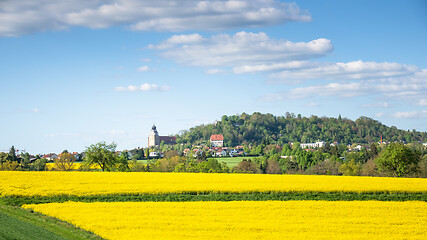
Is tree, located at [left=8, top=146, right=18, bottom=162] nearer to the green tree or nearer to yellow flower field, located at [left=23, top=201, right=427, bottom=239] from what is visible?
the green tree

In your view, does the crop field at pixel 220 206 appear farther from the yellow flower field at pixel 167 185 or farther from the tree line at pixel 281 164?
the tree line at pixel 281 164

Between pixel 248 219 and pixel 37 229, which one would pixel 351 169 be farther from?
pixel 37 229

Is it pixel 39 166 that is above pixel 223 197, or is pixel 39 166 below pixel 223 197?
above

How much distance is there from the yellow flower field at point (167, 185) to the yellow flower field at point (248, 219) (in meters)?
6.24

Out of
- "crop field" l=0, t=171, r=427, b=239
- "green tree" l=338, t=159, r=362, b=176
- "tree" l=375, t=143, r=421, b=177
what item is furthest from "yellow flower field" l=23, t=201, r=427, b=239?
"green tree" l=338, t=159, r=362, b=176

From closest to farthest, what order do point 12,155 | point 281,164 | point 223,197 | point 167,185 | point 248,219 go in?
1. point 248,219
2. point 223,197
3. point 167,185
4. point 12,155
5. point 281,164

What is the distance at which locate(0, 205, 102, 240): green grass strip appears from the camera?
20.8m

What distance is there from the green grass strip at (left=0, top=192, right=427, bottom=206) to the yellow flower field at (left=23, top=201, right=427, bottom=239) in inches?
121

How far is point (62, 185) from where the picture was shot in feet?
132

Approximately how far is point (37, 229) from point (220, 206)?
12.2m

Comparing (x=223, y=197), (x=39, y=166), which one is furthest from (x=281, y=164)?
(x=223, y=197)

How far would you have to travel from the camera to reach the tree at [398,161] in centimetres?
6538

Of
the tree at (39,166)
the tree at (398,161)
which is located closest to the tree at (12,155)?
the tree at (39,166)

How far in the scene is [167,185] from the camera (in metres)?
40.9
